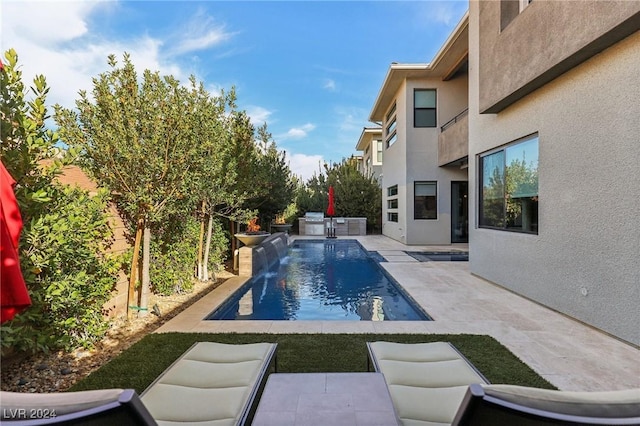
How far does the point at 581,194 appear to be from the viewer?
465 centimetres

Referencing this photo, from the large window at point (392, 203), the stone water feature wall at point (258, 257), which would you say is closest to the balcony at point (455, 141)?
the large window at point (392, 203)

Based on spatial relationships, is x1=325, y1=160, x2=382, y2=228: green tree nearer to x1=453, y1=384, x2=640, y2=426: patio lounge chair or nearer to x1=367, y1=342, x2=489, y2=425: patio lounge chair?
x1=367, y1=342, x2=489, y2=425: patio lounge chair

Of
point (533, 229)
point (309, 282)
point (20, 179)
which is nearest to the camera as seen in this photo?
point (20, 179)

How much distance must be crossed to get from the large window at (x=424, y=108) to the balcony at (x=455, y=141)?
2.08 feet

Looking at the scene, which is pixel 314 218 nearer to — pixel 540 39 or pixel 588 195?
pixel 540 39

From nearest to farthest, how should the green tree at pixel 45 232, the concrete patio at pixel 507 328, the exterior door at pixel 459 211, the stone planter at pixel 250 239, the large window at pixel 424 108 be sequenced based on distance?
the green tree at pixel 45 232 → the concrete patio at pixel 507 328 → the stone planter at pixel 250 239 → the large window at pixel 424 108 → the exterior door at pixel 459 211

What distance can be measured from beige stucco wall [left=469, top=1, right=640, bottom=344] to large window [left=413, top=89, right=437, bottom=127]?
772 centimetres

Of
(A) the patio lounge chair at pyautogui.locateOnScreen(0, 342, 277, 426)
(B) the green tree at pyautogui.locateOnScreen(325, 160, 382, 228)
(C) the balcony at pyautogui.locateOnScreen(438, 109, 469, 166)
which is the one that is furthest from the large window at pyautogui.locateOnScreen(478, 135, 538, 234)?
(B) the green tree at pyautogui.locateOnScreen(325, 160, 382, 228)

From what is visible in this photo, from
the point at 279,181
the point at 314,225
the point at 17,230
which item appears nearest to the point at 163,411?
the point at 17,230

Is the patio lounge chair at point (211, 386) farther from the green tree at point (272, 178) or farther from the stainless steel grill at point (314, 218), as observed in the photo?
the stainless steel grill at point (314, 218)

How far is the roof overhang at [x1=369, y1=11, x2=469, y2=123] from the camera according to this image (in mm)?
10156

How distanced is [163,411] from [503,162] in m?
7.05

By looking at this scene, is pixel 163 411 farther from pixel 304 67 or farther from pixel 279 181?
pixel 304 67

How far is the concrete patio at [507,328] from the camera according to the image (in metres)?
3.29
